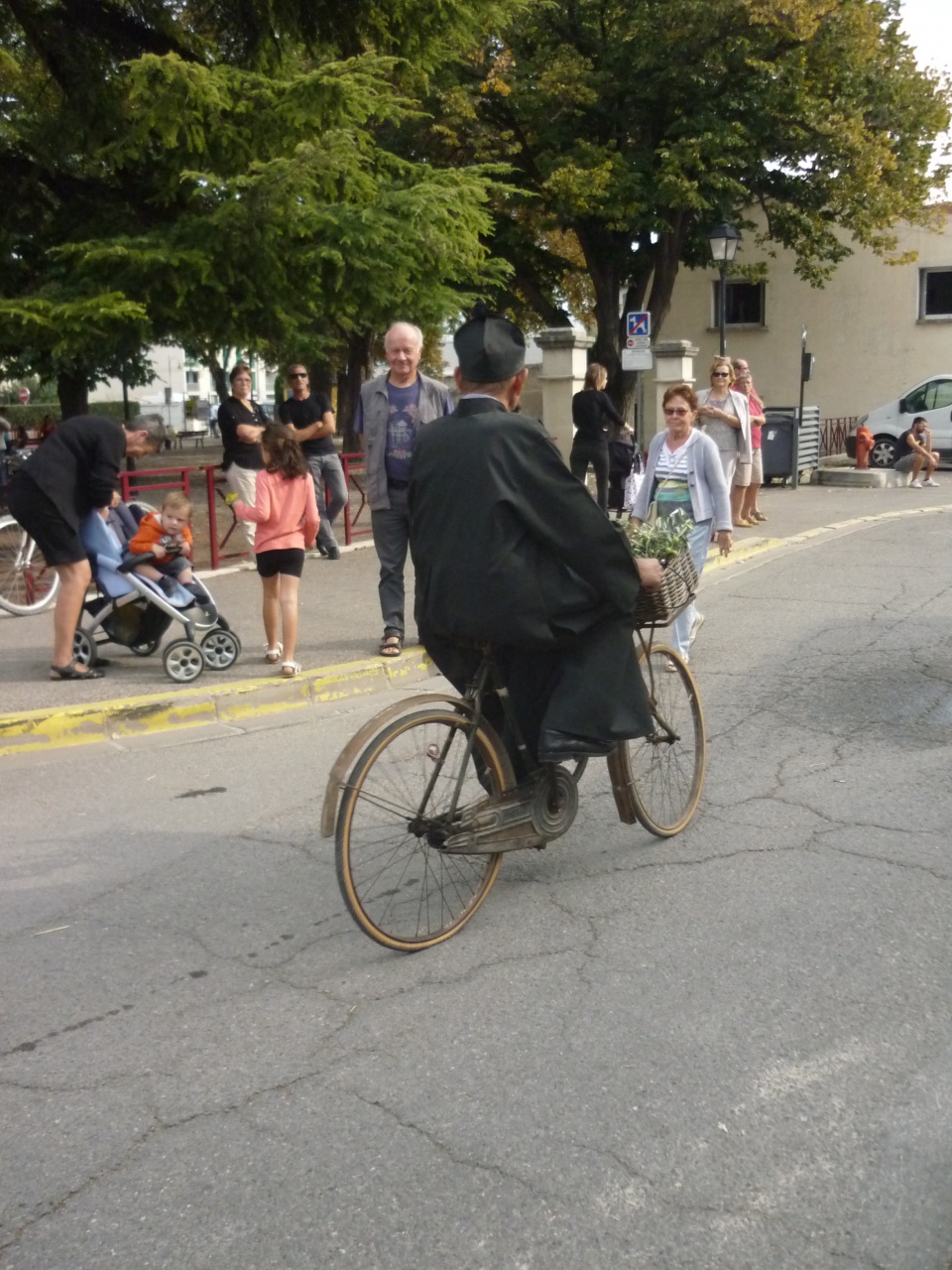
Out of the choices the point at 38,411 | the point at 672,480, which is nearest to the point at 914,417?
the point at 672,480

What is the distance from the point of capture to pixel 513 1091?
347 centimetres

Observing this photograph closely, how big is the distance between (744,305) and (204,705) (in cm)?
3175

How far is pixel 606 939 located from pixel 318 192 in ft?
32.4

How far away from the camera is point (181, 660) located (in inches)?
324

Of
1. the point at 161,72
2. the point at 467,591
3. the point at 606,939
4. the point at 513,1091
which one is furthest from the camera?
the point at 161,72

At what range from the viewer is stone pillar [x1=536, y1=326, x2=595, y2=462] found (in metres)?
19.3

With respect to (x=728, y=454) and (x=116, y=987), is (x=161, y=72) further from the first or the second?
(x=116, y=987)

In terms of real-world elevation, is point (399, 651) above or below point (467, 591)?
below

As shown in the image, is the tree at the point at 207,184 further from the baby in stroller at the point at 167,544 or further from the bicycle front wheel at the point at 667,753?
the bicycle front wheel at the point at 667,753

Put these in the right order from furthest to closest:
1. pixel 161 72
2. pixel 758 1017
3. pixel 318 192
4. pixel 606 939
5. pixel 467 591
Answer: pixel 318 192 < pixel 161 72 < pixel 606 939 < pixel 467 591 < pixel 758 1017

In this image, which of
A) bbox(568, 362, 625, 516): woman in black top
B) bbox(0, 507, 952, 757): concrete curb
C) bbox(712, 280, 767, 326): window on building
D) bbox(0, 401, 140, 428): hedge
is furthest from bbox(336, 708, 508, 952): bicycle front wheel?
bbox(0, 401, 140, 428): hedge

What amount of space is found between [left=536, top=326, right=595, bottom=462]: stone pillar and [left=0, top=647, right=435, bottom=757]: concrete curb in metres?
11.1

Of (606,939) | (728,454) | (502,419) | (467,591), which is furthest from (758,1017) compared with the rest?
(728,454)

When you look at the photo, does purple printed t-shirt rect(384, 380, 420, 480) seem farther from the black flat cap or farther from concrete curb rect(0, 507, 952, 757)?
the black flat cap
